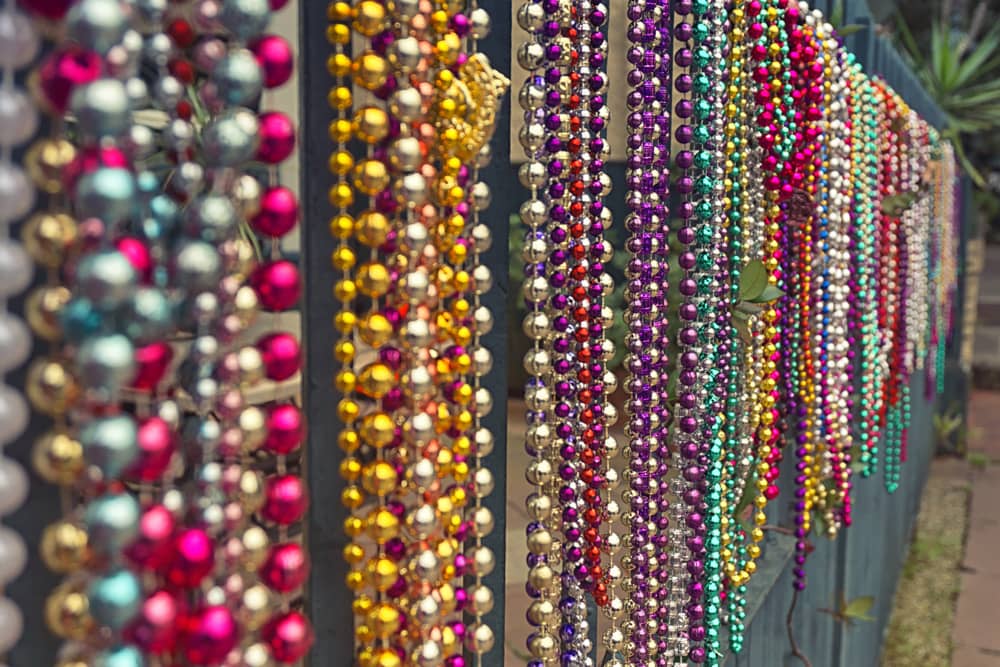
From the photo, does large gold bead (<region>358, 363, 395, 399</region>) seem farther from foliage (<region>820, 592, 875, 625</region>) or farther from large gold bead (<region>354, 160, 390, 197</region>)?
foliage (<region>820, 592, 875, 625</region>)

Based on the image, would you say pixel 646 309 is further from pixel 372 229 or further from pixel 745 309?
pixel 372 229

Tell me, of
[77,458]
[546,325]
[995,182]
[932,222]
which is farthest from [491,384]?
[995,182]

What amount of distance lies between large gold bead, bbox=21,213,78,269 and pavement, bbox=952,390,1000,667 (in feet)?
11.8

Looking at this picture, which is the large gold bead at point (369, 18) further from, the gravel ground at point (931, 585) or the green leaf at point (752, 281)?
the gravel ground at point (931, 585)

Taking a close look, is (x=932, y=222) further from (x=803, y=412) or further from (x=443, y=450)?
(x=443, y=450)

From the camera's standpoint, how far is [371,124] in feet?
1.79

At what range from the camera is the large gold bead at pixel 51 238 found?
39 cm

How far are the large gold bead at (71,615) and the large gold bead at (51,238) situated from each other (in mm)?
136

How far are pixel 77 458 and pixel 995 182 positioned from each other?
8.99 metres

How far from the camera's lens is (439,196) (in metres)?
0.62

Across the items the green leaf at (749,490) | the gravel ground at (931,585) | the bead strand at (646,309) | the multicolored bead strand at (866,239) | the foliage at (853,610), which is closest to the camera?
the bead strand at (646,309)

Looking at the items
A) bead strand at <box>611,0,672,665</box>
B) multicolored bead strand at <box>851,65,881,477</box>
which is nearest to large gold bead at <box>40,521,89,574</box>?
bead strand at <box>611,0,672,665</box>

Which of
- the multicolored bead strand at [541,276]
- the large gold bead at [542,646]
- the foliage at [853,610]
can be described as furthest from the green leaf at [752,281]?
the foliage at [853,610]

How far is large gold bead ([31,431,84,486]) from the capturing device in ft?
1.29
